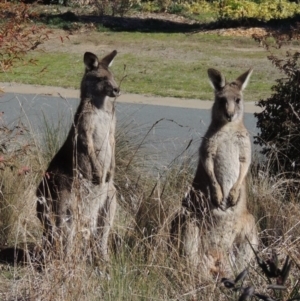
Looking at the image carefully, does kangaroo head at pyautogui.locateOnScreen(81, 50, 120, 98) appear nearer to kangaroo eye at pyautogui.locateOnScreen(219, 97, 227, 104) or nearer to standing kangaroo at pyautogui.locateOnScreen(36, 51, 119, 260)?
standing kangaroo at pyautogui.locateOnScreen(36, 51, 119, 260)

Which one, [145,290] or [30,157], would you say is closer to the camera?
[145,290]

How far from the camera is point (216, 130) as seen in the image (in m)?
6.68

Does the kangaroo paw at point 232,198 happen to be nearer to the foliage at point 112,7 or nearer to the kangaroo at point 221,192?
the kangaroo at point 221,192

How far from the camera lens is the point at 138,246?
5.79 m

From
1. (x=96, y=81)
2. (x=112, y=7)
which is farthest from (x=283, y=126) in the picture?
(x=112, y=7)

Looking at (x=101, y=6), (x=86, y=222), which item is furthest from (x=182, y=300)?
(x=101, y=6)

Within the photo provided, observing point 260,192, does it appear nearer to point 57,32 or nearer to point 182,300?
point 182,300

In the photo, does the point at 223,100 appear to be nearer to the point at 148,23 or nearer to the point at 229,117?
the point at 229,117

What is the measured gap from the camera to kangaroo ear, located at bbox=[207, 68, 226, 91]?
22.0ft

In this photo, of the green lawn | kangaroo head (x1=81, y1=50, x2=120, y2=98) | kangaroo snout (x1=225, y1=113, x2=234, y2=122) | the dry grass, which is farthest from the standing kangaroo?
the green lawn

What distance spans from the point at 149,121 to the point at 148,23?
1424 cm

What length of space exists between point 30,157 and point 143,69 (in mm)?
10560

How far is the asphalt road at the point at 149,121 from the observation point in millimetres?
8859

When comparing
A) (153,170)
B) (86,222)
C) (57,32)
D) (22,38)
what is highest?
(22,38)
